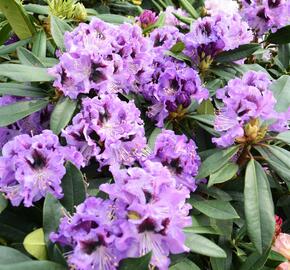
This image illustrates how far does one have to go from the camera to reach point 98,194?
1.12 m

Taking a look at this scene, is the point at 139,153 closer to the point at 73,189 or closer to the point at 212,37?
the point at 73,189

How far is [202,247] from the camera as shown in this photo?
1059 millimetres

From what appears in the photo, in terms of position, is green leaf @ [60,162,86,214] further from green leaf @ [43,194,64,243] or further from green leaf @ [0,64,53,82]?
green leaf @ [0,64,53,82]

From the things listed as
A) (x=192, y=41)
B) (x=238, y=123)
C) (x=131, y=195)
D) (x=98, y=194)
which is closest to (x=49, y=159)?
(x=98, y=194)

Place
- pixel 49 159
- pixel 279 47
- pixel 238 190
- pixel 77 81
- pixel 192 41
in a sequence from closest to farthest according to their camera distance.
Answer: pixel 49 159, pixel 77 81, pixel 238 190, pixel 192 41, pixel 279 47

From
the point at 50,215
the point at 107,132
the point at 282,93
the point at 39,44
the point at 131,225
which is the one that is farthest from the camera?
the point at 39,44

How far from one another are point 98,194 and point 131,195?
19 cm

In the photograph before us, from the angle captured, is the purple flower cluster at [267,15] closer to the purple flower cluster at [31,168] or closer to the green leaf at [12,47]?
the green leaf at [12,47]

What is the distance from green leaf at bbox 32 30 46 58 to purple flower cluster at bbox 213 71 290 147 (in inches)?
21.7

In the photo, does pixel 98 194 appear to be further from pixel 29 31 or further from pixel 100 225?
pixel 29 31

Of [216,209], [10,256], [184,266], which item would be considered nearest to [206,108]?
[216,209]

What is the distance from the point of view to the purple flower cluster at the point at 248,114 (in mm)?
1224

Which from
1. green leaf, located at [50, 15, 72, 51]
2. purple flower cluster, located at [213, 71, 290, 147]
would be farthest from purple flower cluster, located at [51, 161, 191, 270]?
green leaf, located at [50, 15, 72, 51]

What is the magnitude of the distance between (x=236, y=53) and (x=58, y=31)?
51 centimetres
